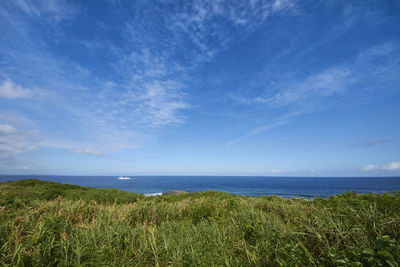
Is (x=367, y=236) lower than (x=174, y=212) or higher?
higher

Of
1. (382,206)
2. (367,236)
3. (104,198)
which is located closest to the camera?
(367,236)

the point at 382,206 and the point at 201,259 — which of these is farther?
the point at 382,206

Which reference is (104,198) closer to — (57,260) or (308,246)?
(57,260)

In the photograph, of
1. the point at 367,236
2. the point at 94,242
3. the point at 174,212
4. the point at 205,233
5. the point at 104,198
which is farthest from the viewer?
the point at 104,198

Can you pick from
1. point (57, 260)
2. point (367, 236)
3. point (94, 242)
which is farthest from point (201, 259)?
point (367, 236)

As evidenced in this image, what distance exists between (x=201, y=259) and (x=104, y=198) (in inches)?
546

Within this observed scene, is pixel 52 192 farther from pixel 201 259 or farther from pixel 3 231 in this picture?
pixel 201 259

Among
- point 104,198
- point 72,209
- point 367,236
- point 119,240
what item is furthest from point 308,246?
point 104,198

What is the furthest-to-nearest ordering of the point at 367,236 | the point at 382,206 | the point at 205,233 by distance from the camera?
the point at 382,206, the point at 205,233, the point at 367,236

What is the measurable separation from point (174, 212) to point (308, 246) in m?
5.90

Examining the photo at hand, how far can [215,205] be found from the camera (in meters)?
8.98

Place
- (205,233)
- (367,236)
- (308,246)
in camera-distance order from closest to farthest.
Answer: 1. (367,236)
2. (308,246)
3. (205,233)

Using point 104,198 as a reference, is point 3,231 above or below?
above

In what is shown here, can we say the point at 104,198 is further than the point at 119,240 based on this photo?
Yes
